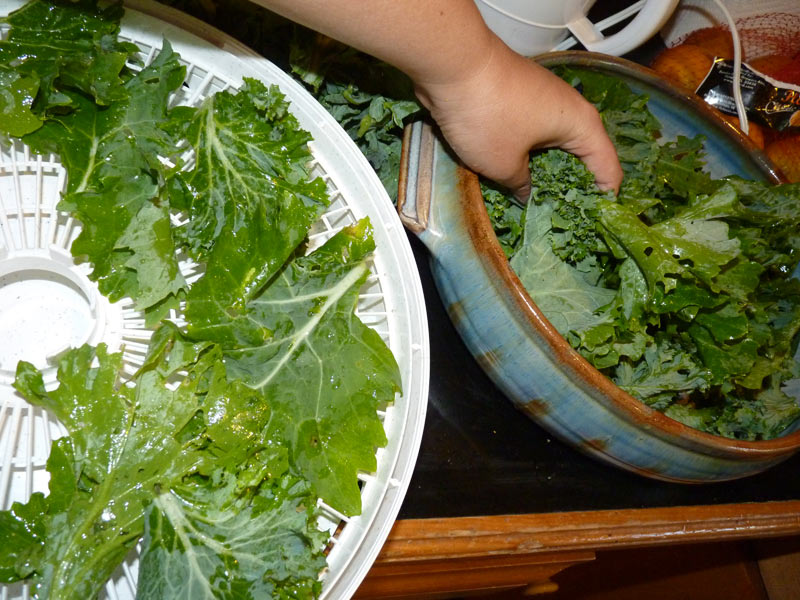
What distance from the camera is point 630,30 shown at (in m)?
0.91

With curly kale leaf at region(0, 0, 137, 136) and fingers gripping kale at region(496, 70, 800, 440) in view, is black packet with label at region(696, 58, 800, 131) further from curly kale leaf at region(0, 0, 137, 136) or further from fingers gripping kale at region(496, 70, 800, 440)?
curly kale leaf at region(0, 0, 137, 136)

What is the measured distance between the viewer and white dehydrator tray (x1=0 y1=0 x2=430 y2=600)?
656 millimetres

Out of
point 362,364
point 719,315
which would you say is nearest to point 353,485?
point 362,364

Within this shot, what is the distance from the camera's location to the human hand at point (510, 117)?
65cm

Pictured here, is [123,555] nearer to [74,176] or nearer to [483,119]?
[74,176]

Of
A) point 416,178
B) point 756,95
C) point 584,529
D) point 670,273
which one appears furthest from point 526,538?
point 756,95

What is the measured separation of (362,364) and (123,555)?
0.99 feet

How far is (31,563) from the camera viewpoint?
0.58 meters

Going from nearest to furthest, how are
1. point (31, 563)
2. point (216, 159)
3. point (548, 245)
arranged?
1. point (31, 563)
2. point (216, 159)
3. point (548, 245)

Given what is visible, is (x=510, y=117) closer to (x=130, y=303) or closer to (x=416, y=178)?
(x=416, y=178)

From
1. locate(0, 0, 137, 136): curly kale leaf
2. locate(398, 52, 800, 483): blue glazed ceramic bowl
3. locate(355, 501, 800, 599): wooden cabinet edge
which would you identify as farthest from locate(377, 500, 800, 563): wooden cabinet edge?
locate(0, 0, 137, 136): curly kale leaf

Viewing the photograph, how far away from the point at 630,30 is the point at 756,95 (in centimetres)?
38

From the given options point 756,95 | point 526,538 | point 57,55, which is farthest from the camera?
point 756,95

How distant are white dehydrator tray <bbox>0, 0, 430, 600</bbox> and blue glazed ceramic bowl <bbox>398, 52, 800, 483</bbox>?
0.06 meters
